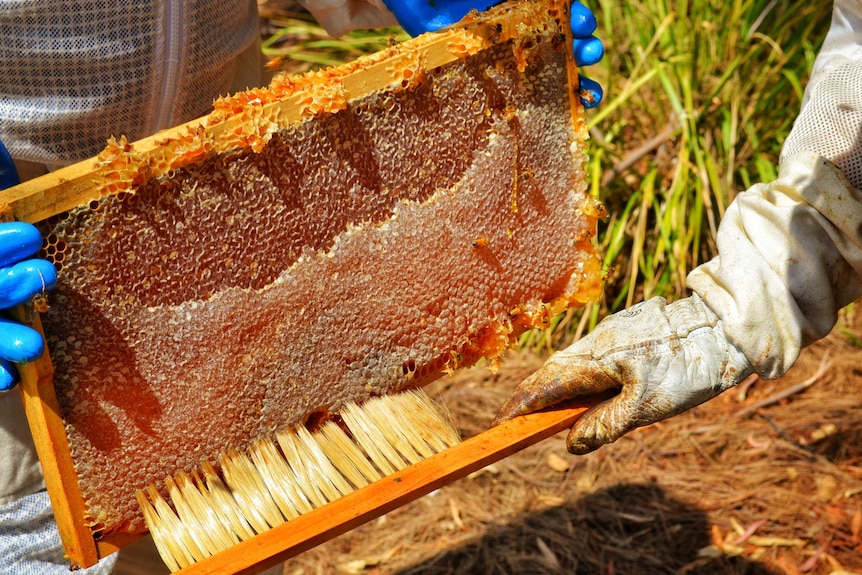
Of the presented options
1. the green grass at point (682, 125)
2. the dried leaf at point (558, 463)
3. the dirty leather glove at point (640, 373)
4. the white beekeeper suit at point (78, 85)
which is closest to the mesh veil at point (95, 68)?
the white beekeeper suit at point (78, 85)

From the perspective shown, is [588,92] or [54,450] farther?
[588,92]

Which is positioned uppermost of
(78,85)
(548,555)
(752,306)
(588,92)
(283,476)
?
(78,85)

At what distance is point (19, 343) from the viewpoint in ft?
3.99

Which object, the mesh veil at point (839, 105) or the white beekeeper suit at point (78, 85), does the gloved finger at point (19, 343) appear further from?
the mesh veil at point (839, 105)

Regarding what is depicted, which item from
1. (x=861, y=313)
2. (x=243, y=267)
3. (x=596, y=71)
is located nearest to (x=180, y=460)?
(x=243, y=267)

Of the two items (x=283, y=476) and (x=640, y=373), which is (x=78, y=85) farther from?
(x=640, y=373)

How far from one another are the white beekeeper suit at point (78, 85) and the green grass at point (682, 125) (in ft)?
5.77

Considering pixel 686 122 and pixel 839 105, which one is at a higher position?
pixel 839 105

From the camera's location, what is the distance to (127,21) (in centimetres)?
148

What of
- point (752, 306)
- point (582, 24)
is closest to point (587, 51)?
point (582, 24)

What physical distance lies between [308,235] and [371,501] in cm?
51

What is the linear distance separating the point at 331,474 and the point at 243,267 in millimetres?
436

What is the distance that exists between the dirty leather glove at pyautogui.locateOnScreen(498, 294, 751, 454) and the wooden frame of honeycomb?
0.21 metres

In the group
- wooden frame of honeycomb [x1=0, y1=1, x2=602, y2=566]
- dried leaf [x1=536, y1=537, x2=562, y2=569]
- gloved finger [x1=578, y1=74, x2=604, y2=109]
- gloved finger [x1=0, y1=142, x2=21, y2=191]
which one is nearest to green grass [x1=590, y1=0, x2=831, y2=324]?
dried leaf [x1=536, y1=537, x2=562, y2=569]
